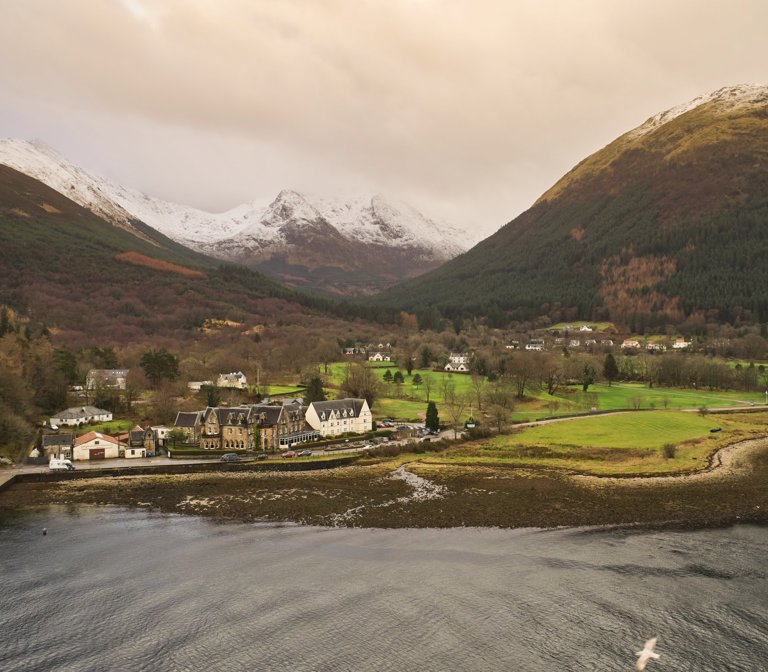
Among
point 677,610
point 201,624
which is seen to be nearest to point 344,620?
point 201,624

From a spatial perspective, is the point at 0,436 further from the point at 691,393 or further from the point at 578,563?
the point at 691,393

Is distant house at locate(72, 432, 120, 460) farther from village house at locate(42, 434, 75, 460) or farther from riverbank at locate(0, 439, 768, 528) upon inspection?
riverbank at locate(0, 439, 768, 528)

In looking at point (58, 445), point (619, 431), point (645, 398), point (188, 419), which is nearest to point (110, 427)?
point (188, 419)

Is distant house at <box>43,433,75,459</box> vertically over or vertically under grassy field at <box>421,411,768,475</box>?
over

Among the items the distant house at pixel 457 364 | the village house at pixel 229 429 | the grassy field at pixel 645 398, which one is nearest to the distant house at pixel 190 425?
the village house at pixel 229 429

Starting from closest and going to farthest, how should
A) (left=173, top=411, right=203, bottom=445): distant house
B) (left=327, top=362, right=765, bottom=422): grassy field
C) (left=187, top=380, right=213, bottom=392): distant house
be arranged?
(left=173, top=411, right=203, bottom=445): distant house < (left=327, top=362, right=765, bottom=422): grassy field < (left=187, top=380, right=213, bottom=392): distant house

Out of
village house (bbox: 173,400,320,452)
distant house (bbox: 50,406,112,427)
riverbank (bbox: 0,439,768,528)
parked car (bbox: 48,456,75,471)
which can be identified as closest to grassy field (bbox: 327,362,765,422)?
village house (bbox: 173,400,320,452)
